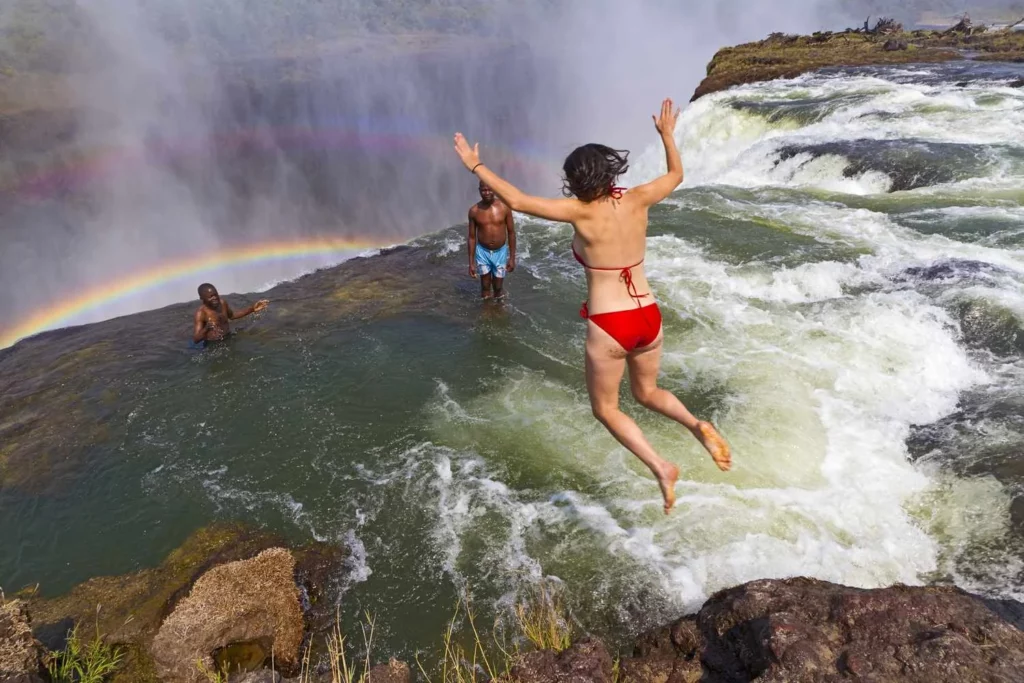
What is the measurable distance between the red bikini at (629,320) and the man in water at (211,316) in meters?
5.97

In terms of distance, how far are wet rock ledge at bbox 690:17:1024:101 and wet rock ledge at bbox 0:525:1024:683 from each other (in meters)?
25.3

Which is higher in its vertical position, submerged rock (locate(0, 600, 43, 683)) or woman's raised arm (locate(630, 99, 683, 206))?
woman's raised arm (locate(630, 99, 683, 206))

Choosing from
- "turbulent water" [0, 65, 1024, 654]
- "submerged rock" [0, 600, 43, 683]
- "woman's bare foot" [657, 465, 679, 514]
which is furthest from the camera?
"turbulent water" [0, 65, 1024, 654]

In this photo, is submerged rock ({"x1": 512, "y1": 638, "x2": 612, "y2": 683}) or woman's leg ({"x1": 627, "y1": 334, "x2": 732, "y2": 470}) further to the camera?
woman's leg ({"x1": 627, "y1": 334, "x2": 732, "y2": 470})

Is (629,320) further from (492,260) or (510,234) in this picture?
(492,260)

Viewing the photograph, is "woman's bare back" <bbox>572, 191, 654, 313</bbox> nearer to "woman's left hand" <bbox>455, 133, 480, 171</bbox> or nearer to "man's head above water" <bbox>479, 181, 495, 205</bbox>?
"woman's left hand" <bbox>455, 133, 480, 171</bbox>

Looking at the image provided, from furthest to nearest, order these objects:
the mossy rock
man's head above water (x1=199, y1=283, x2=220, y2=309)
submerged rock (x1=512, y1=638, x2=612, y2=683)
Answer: man's head above water (x1=199, y1=283, x2=220, y2=309) < the mossy rock < submerged rock (x1=512, y1=638, x2=612, y2=683)

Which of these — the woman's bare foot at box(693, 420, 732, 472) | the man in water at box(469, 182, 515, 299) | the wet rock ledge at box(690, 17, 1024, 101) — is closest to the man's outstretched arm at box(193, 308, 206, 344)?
the man in water at box(469, 182, 515, 299)

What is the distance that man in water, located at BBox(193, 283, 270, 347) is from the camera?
7.39 m

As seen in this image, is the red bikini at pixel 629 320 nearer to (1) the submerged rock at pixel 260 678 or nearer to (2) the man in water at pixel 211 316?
(1) the submerged rock at pixel 260 678

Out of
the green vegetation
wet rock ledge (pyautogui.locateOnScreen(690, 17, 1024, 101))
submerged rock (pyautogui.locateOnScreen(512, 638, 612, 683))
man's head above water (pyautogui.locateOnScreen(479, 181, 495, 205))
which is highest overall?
wet rock ledge (pyautogui.locateOnScreen(690, 17, 1024, 101))

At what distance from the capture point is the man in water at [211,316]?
291 inches

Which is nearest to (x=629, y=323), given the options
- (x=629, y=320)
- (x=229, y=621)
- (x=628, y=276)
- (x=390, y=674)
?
(x=629, y=320)

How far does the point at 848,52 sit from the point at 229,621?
3417 centimetres
